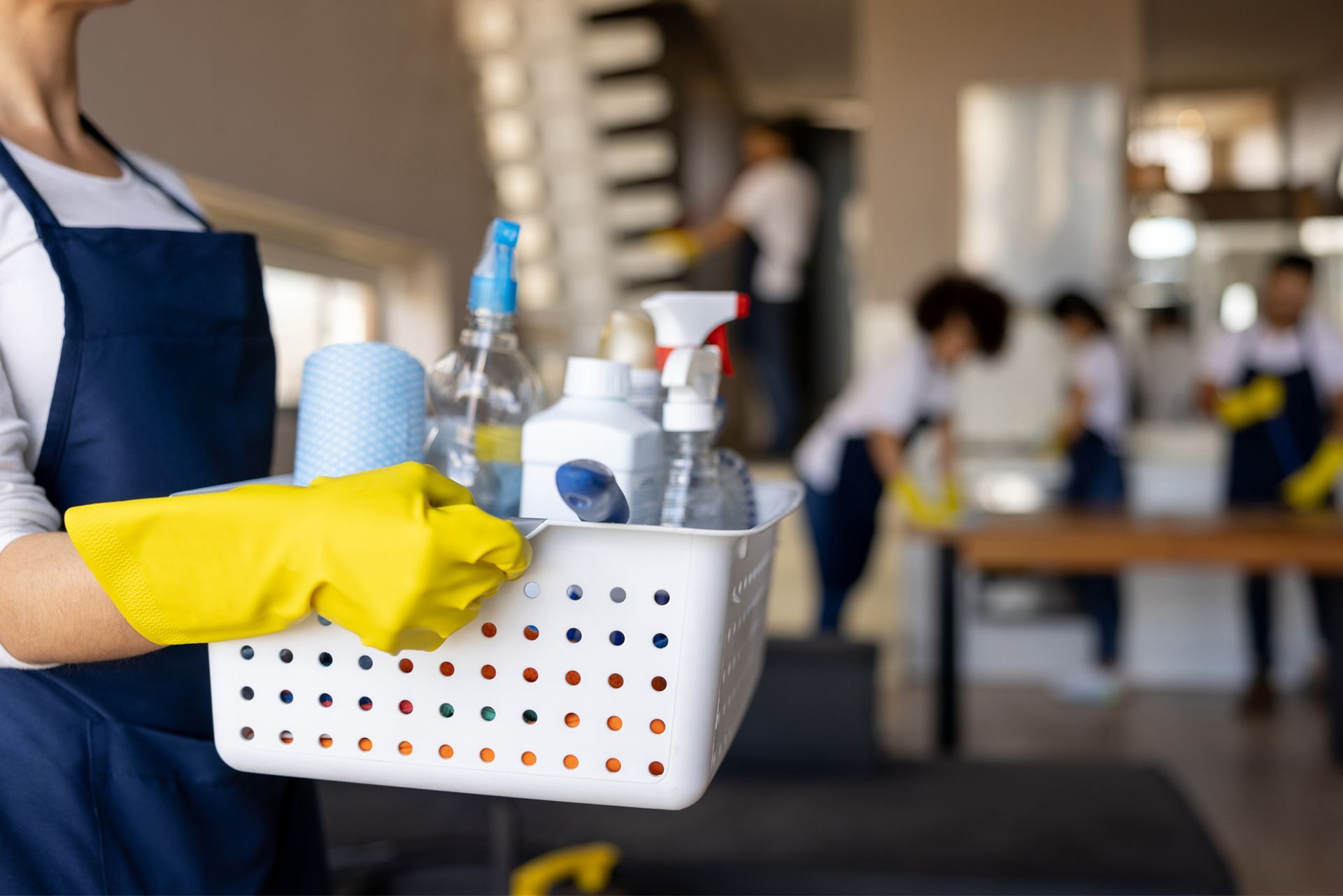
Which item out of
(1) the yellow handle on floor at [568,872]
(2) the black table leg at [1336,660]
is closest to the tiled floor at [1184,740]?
(2) the black table leg at [1336,660]

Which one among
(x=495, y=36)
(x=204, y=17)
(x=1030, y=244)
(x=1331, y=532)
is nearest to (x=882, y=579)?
(x=1030, y=244)

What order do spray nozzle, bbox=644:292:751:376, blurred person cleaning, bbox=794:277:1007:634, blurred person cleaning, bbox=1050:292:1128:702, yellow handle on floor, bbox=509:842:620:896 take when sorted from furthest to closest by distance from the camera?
1. blurred person cleaning, bbox=1050:292:1128:702
2. blurred person cleaning, bbox=794:277:1007:634
3. yellow handle on floor, bbox=509:842:620:896
4. spray nozzle, bbox=644:292:751:376

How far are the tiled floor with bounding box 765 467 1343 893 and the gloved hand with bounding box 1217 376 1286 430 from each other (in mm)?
1103

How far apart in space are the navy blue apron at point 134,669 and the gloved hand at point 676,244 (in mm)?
4791

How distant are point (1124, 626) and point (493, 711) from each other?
4785 mm

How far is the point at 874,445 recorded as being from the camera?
11.8ft

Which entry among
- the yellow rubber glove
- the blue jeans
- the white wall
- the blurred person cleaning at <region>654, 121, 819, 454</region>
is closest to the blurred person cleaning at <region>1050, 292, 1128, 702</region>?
the blue jeans

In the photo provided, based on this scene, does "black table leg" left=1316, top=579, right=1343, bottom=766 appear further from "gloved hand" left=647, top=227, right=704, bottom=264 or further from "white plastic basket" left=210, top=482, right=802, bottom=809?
"white plastic basket" left=210, top=482, right=802, bottom=809

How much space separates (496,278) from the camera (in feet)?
2.67

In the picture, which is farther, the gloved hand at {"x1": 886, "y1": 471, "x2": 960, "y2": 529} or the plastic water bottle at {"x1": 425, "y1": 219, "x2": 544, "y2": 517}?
the gloved hand at {"x1": 886, "y1": 471, "x2": 960, "y2": 529}

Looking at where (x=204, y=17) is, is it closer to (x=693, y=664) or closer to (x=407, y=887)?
(x=407, y=887)

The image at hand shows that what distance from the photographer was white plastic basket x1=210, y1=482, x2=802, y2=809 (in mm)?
649

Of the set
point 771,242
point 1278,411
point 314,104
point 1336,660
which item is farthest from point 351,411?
point 771,242

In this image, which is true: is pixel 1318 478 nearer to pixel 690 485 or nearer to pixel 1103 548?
pixel 1103 548
